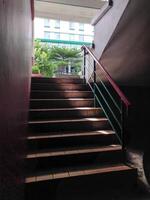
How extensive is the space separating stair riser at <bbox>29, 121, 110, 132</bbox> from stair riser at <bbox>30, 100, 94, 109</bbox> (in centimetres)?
56

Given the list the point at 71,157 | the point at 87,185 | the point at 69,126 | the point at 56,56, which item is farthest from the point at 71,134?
the point at 56,56

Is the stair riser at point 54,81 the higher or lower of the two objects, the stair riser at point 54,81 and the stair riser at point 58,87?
the higher

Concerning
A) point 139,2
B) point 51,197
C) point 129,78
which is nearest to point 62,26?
point 129,78

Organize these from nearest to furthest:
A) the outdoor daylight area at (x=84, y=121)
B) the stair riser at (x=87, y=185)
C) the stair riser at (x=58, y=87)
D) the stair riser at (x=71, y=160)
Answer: the outdoor daylight area at (x=84, y=121)
the stair riser at (x=87, y=185)
the stair riser at (x=71, y=160)
the stair riser at (x=58, y=87)

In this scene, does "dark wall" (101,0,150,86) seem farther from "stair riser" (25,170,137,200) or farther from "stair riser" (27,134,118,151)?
"stair riser" (25,170,137,200)

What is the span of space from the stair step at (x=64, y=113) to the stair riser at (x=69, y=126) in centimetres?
26

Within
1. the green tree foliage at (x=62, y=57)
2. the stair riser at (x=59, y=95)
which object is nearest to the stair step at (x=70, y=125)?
the stair riser at (x=59, y=95)

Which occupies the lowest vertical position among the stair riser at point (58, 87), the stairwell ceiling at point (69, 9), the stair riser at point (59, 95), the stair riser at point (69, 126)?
the stair riser at point (69, 126)

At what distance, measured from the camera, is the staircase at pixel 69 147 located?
214cm

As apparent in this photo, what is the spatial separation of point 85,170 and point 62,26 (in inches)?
586

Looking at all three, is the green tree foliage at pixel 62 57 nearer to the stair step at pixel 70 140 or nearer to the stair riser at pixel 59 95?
the stair riser at pixel 59 95

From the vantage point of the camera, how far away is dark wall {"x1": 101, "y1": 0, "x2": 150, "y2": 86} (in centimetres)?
249

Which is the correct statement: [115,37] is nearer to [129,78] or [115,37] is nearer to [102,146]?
[129,78]

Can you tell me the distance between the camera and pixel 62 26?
1559cm
